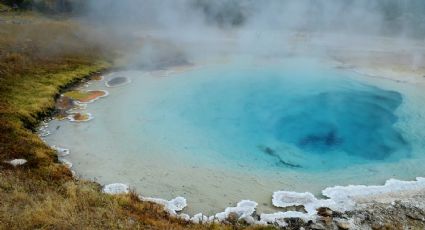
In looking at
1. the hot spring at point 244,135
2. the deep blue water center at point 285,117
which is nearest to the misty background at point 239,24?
the deep blue water center at point 285,117

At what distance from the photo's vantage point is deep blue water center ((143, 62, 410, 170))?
1709cm

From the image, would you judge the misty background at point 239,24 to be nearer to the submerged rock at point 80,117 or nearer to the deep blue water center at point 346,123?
the deep blue water center at point 346,123

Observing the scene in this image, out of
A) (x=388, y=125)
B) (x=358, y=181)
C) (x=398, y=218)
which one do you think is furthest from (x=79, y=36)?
(x=398, y=218)

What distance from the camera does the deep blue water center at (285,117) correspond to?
17094 mm

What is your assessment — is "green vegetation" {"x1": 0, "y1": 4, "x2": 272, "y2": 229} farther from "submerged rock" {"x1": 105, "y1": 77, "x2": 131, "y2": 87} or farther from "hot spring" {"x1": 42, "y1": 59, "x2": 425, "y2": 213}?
"submerged rock" {"x1": 105, "y1": 77, "x2": 131, "y2": 87}

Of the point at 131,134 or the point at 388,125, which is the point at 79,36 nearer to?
the point at 131,134

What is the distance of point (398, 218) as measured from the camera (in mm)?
12094

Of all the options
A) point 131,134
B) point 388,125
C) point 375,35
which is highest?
point 375,35

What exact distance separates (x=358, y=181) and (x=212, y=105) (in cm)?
1006

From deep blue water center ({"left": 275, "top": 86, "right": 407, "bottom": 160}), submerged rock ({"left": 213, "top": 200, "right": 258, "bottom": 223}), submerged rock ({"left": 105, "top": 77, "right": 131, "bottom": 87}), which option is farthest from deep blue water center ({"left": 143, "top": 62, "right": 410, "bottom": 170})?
submerged rock ({"left": 105, "top": 77, "right": 131, "bottom": 87})

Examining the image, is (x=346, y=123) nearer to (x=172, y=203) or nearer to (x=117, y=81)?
(x=172, y=203)

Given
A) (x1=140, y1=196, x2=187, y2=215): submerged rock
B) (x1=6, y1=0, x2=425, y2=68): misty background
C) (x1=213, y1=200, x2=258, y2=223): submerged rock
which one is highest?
(x1=6, y1=0, x2=425, y2=68): misty background

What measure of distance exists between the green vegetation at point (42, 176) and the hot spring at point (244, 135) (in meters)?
1.44

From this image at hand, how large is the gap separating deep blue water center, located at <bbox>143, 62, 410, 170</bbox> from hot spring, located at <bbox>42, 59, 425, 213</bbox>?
0.16 feet
